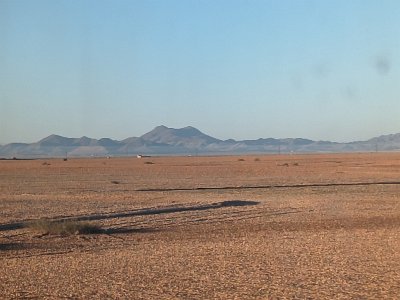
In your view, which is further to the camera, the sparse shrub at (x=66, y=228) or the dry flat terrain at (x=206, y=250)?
the sparse shrub at (x=66, y=228)

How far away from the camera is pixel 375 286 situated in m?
12.1

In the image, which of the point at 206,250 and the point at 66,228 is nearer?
the point at 206,250

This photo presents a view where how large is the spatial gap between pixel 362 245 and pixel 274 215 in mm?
8439

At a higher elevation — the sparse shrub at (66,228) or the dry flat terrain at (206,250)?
the sparse shrub at (66,228)

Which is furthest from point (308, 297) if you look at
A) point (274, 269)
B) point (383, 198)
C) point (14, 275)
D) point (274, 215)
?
point (383, 198)

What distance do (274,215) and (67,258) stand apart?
11.3 m

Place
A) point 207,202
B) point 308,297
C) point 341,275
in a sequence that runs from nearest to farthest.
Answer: point 308,297 → point 341,275 → point 207,202

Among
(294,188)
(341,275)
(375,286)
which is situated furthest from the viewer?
(294,188)

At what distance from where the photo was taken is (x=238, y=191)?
131ft

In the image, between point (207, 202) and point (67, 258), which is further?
point (207, 202)

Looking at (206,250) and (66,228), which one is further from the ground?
(66,228)

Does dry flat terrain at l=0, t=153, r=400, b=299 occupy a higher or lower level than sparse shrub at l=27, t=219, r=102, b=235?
lower

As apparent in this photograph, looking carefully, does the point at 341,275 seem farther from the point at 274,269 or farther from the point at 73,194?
the point at 73,194

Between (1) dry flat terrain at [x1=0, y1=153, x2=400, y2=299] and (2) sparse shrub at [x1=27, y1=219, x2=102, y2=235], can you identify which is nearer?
(1) dry flat terrain at [x1=0, y1=153, x2=400, y2=299]
